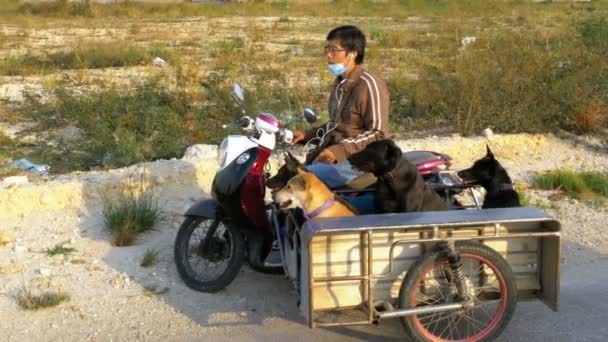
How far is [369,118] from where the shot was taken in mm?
4598

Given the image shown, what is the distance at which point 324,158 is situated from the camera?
4520 millimetres

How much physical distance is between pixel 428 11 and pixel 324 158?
3379 cm

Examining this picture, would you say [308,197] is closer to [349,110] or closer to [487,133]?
[349,110]

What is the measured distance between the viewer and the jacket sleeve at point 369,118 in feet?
14.9

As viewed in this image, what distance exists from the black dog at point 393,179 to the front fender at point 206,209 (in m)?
1.17

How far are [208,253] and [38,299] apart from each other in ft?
3.62

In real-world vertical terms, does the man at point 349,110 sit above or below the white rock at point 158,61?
above

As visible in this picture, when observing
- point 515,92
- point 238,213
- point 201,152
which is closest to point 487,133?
point 515,92

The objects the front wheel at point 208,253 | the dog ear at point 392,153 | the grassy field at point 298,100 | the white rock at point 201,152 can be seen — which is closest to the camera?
the dog ear at point 392,153

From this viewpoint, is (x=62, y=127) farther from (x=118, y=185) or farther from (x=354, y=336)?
(x=354, y=336)

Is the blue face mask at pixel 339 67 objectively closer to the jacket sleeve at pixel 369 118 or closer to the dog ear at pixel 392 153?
the jacket sleeve at pixel 369 118

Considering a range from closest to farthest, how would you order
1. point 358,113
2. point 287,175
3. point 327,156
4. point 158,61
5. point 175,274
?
point 287,175 < point 327,156 < point 358,113 < point 175,274 < point 158,61

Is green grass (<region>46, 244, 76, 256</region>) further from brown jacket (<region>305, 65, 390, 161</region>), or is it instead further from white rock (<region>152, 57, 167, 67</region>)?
white rock (<region>152, 57, 167, 67</region>)

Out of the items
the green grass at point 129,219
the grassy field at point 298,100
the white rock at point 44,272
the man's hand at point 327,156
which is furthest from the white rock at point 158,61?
the man's hand at point 327,156
